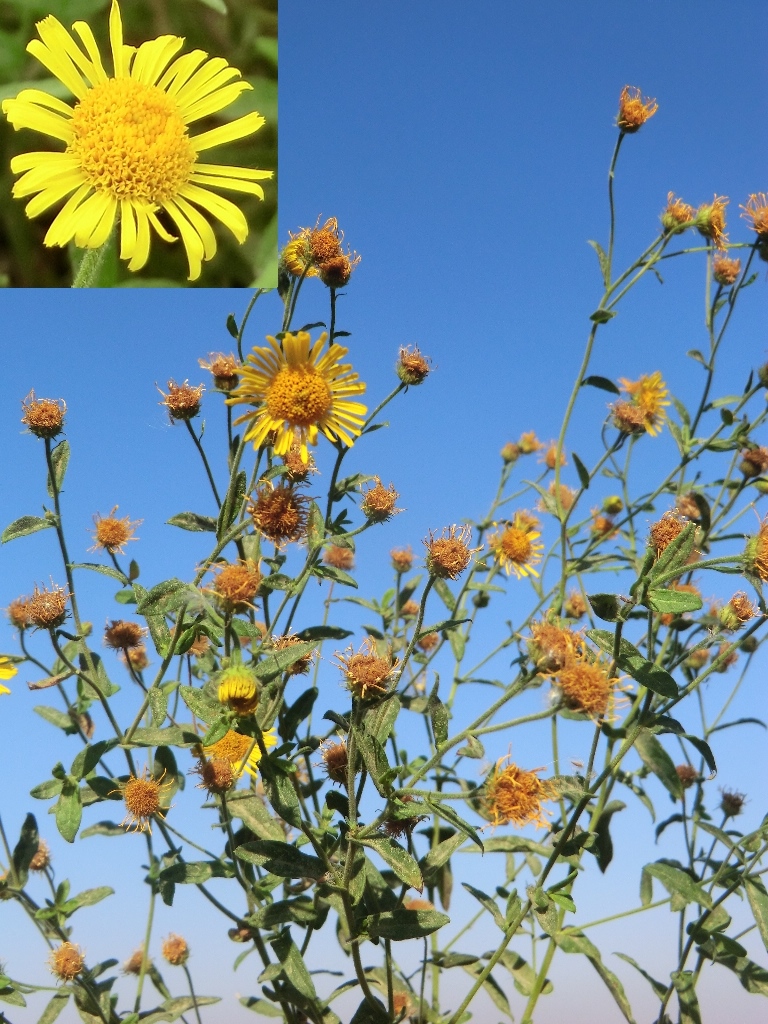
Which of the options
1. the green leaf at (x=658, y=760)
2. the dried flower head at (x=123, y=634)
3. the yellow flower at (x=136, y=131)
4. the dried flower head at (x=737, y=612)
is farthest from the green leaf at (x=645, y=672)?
the yellow flower at (x=136, y=131)

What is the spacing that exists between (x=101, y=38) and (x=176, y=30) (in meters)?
0.20

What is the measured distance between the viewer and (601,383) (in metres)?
2.27

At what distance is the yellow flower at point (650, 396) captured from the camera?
8.54ft

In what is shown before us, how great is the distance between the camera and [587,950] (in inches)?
74.9

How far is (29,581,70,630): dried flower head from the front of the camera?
194cm

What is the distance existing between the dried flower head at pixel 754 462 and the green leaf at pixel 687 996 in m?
1.14

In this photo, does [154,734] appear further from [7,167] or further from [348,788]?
[7,167]

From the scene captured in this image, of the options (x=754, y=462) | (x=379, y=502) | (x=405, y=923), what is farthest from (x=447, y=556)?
(x=754, y=462)

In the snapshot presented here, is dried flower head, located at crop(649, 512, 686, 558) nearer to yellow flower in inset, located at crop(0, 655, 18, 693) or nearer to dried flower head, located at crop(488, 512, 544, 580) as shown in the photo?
dried flower head, located at crop(488, 512, 544, 580)

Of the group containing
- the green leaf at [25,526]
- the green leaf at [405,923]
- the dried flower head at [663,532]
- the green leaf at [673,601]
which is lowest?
the green leaf at [405,923]

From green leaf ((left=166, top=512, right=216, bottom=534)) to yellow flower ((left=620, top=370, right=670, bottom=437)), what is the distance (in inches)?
46.7

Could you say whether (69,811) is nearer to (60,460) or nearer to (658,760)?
→ (60,460)

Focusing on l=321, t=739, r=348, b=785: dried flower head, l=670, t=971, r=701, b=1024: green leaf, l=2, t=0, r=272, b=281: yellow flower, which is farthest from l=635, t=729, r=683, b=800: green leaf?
l=2, t=0, r=272, b=281: yellow flower

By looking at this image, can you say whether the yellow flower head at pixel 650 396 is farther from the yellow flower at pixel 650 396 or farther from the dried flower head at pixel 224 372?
the dried flower head at pixel 224 372
